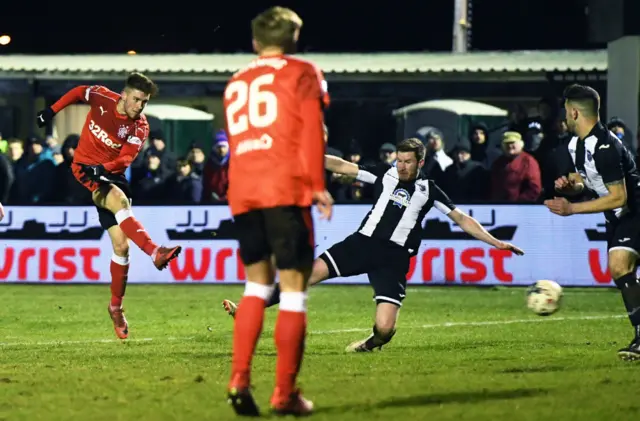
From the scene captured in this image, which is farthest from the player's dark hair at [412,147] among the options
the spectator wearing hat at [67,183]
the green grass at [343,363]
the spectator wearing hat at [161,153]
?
the spectator wearing hat at [161,153]

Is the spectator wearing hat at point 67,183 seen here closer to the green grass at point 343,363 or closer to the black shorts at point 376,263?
the green grass at point 343,363

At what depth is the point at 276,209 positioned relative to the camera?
312 inches

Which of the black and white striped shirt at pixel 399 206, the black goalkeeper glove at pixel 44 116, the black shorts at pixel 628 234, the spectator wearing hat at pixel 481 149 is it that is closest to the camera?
the black shorts at pixel 628 234

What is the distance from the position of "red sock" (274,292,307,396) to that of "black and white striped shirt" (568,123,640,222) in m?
3.61

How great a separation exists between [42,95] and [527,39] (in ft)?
124

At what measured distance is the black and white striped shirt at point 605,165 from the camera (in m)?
10.7

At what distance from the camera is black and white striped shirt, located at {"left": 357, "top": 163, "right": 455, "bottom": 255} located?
1205cm

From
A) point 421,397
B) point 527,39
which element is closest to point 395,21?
point 527,39

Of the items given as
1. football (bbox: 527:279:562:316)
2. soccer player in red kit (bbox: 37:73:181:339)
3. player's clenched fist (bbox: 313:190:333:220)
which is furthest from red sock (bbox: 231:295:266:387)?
soccer player in red kit (bbox: 37:73:181:339)

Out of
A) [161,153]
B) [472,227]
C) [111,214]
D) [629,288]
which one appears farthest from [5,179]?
[629,288]

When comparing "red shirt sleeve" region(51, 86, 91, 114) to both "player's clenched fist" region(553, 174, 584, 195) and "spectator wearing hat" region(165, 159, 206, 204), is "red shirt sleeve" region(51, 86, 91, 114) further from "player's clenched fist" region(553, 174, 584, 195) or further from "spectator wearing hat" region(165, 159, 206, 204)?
"spectator wearing hat" region(165, 159, 206, 204)

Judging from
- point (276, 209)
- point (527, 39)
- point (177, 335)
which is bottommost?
point (177, 335)

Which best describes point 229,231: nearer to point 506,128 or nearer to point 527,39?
point 506,128

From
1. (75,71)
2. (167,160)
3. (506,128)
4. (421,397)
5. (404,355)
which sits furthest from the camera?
(75,71)
